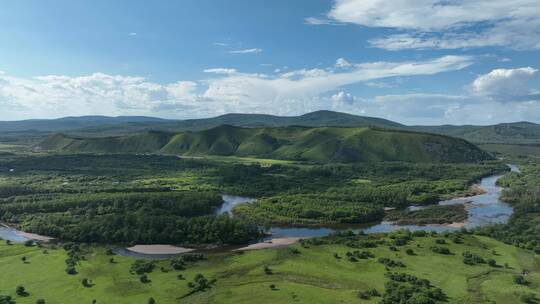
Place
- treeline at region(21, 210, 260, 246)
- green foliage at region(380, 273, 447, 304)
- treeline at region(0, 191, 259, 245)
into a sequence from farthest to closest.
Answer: treeline at region(0, 191, 259, 245) < treeline at region(21, 210, 260, 246) < green foliage at region(380, 273, 447, 304)

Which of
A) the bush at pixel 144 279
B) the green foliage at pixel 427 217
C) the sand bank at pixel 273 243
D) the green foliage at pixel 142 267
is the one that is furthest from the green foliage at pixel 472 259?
the green foliage at pixel 142 267

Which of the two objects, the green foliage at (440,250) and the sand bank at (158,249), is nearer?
the green foliage at (440,250)

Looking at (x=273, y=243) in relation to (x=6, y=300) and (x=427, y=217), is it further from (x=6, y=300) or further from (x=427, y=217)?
(x=427, y=217)

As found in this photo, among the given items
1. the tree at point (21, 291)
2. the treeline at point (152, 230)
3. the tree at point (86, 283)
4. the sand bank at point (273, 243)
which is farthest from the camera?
the treeline at point (152, 230)

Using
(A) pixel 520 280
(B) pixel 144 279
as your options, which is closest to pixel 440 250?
(A) pixel 520 280

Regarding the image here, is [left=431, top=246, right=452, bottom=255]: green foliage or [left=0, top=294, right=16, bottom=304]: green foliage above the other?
[left=431, top=246, right=452, bottom=255]: green foliage

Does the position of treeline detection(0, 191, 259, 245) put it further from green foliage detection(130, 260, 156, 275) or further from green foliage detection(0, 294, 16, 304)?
green foliage detection(0, 294, 16, 304)

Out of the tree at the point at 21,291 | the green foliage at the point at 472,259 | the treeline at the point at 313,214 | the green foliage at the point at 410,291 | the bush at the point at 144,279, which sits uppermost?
the treeline at the point at 313,214

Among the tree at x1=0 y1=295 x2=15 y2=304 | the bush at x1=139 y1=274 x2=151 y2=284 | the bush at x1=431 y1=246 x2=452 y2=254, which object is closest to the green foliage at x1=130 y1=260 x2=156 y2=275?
the bush at x1=139 y1=274 x2=151 y2=284

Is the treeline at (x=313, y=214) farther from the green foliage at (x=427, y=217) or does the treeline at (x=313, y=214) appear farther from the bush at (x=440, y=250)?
the bush at (x=440, y=250)
